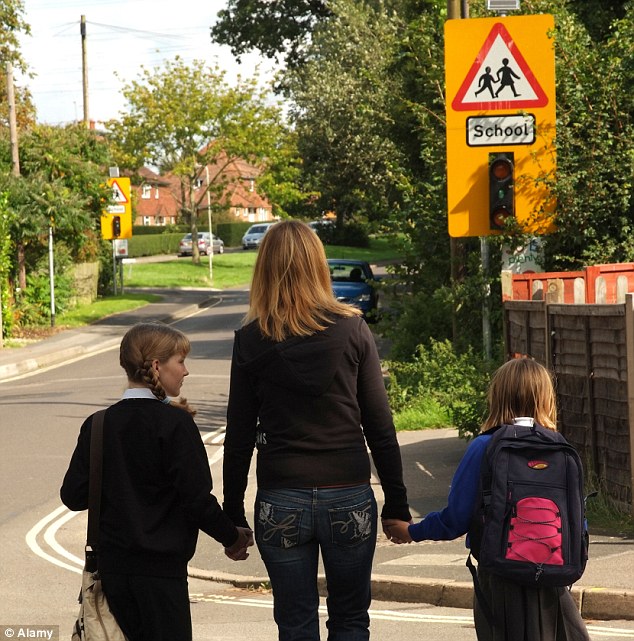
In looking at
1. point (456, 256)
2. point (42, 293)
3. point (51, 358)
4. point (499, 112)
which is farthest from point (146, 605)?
point (42, 293)

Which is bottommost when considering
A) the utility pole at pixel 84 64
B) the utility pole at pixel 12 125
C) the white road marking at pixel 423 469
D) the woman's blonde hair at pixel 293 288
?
the white road marking at pixel 423 469

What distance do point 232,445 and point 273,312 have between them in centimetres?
50

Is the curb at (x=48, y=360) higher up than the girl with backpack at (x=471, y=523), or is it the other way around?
the girl with backpack at (x=471, y=523)

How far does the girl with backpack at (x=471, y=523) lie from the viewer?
12.7 ft

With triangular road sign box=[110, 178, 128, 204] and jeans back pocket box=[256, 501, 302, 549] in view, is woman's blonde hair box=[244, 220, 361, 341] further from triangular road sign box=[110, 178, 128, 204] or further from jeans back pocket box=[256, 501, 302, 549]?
triangular road sign box=[110, 178, 128, 204]

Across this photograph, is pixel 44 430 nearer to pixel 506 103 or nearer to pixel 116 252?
pixel 506 103

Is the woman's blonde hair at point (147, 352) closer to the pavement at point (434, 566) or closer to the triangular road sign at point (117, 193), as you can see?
the pavement at point (434, 566)

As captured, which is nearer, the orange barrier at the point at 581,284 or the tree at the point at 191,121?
the orange barrier at the point at 581,284

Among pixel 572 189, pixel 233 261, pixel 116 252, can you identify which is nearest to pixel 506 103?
pixel 572 189

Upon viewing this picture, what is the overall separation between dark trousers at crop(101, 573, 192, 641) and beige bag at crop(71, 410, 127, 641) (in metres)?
0.03

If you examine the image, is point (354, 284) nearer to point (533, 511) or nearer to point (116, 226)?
point (116, 226)

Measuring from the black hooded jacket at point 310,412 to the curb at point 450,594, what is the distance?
2638mm

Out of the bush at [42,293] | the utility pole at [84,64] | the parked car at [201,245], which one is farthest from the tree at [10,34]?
the parked car at [201,245]

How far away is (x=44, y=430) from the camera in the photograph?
14.7m
